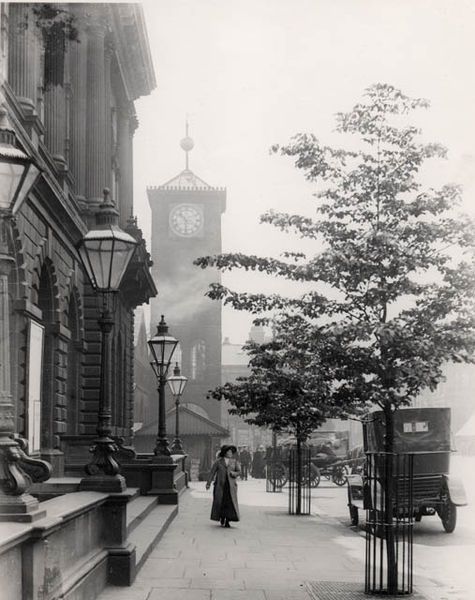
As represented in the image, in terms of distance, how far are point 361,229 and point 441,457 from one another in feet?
26.7

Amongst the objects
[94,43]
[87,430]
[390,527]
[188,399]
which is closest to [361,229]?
[390,527]

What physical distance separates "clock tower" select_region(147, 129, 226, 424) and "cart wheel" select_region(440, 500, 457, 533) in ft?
201

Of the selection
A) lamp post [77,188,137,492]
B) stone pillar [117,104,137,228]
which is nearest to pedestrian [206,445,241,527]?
lamp post [77,188,137,492]

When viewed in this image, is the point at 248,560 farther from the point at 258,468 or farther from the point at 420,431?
the point at 258,468

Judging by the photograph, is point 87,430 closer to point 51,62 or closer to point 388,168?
point 51,62

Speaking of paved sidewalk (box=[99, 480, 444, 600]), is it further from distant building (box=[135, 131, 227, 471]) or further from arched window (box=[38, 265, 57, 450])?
distant building (box=[135, 131, 227, 471])

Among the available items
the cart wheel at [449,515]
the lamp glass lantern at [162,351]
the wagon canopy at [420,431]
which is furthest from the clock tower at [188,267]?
the cart wheel at [449,515]

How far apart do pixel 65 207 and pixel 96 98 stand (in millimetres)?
10010

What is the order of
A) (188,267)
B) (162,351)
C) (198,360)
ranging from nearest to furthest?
(162,351) < (198,360) < (188,267)

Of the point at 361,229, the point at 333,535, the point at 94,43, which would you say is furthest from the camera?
the point at 94,43

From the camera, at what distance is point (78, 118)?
92.7 ft

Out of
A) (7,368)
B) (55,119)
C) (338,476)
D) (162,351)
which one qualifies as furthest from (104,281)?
(338,476)

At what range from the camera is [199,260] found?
40.6 ft

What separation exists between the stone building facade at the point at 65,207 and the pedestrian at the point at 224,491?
394 centimetres
